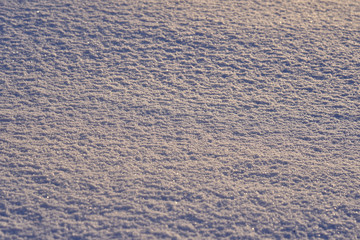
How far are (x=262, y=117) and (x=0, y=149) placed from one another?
8.53ft

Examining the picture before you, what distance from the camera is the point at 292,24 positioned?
5227 mm

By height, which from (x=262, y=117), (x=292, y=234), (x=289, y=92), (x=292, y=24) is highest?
(x=292, y=24)

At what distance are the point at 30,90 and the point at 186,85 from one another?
1.71 meters

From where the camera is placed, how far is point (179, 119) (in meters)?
4.08

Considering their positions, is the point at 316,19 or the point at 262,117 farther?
the point at 316,19

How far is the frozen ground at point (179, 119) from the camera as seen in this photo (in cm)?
326

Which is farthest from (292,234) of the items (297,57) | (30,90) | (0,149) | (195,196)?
(30,90)

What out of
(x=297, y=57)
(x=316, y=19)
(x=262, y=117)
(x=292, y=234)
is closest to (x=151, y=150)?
(x=262, y=117)

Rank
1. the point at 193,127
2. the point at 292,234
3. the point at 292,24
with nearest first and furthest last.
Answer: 1. the point at 292,234
2. the point at 193,127
3. the point at 292,24

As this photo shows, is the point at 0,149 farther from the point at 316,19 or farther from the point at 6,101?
the point at 316,19

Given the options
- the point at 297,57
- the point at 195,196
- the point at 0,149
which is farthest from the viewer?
the point at 297,57

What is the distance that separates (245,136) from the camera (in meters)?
3.93

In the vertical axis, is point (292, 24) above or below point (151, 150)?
above

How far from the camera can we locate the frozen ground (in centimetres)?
326
